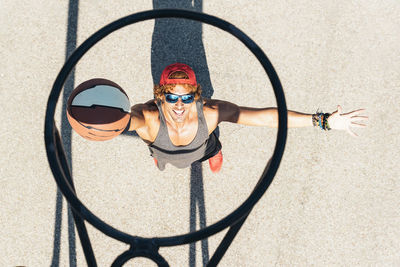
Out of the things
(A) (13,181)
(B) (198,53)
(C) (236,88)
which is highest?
(B) (198,53)

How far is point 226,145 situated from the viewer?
3506mm

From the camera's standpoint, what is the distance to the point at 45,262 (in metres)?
3.41

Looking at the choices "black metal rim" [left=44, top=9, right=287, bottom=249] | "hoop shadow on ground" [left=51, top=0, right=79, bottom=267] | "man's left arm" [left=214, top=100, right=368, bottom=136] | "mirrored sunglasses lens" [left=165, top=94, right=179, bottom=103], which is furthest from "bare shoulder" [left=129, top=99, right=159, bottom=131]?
"hoop shadow on ground" [left=51, top=0, right=79, bottom=267]

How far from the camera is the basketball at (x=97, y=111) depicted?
2035mm

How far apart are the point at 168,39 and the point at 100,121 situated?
191cm

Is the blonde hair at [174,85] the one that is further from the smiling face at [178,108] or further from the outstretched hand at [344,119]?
the outstretched hand at [344,119]

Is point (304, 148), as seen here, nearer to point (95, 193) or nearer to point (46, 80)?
point (95, 193)

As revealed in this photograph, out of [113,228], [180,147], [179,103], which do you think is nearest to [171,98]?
[179,103]

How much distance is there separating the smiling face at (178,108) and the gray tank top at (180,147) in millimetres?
73

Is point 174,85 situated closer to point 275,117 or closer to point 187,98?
point 187,98

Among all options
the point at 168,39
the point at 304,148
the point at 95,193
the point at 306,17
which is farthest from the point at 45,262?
the point at 306,17

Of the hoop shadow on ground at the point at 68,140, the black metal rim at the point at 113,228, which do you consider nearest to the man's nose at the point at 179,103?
the black metal rim at the point at 113,228

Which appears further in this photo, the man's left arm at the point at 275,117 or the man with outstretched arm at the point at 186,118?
the man's left arm at the point at 275,117

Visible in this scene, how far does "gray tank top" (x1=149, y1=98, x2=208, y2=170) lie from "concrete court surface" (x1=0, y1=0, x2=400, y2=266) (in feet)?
2.11
